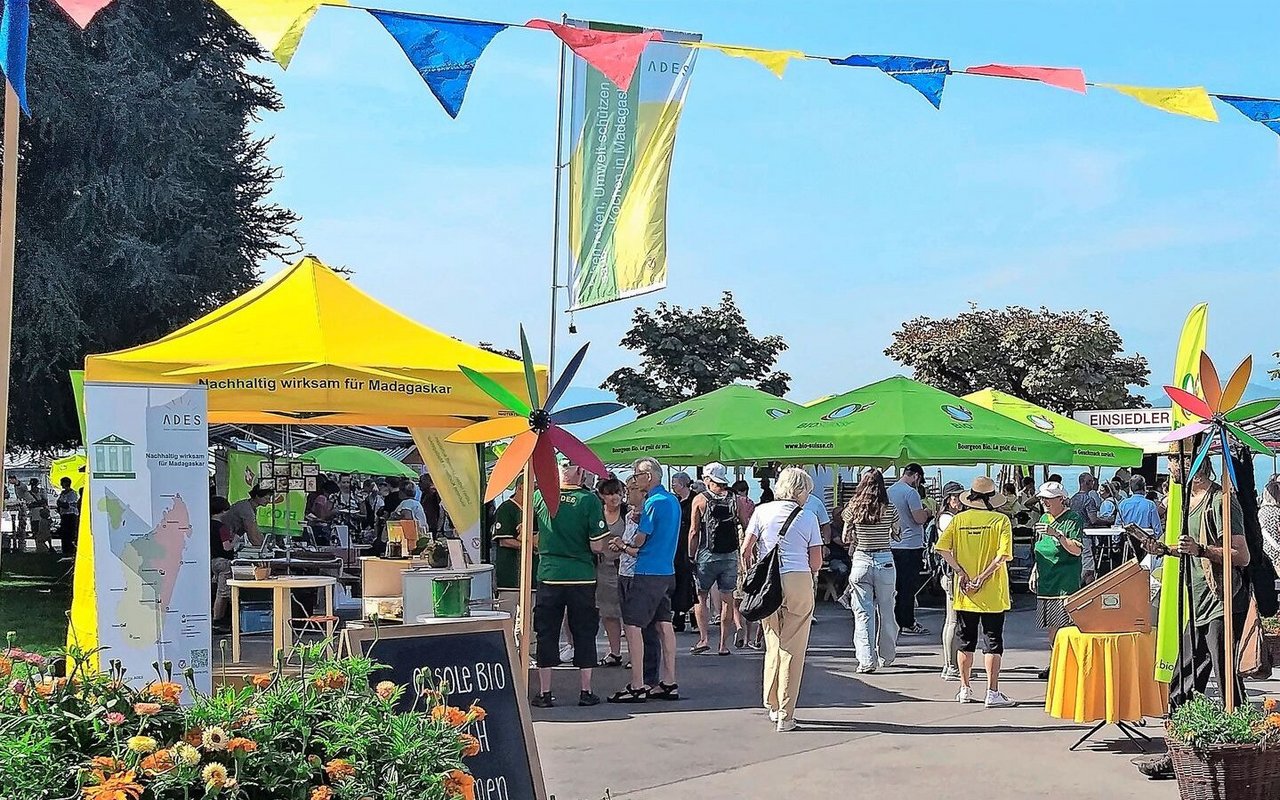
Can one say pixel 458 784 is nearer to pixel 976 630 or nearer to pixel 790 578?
pixel 790 578

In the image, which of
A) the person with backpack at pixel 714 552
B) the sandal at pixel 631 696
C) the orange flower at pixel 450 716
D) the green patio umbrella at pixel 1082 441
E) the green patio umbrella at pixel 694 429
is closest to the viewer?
the orange flower at pixel 450 716

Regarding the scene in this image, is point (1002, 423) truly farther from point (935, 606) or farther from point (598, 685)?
point (598, 685)

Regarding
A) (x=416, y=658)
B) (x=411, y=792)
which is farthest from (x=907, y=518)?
(x=411, y=792)

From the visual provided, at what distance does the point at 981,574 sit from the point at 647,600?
2.49 m

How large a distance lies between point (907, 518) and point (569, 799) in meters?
7.31

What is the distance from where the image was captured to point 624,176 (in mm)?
11117

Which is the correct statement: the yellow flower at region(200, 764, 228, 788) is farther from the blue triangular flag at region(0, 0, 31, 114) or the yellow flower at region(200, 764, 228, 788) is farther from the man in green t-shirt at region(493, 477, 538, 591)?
the man in green t-shirt at region(493, 477, 538, 591)

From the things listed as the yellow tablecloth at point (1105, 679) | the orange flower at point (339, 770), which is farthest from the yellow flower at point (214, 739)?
the yellow tablecloth at point (1105, 679)

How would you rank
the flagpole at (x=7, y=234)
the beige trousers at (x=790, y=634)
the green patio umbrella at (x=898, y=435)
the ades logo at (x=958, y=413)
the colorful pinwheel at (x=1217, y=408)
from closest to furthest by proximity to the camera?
1. the flagpole at (x=7, y=234)
2. the colorful pinwheel at (x=1217, y=408)
3. the beige trousers at (x=790, y=634)
4. the green patio umbrella at (x=898, y=435)
5. the ades logo at (x=958, y=413)

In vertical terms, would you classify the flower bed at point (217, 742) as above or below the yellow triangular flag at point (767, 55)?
below

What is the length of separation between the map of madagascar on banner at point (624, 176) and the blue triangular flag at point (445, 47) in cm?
337

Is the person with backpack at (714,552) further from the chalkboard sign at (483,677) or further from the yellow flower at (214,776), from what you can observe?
the yellow flower at (214,776)

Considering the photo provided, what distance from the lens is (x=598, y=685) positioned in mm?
10477

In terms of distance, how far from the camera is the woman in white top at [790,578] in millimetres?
8469
